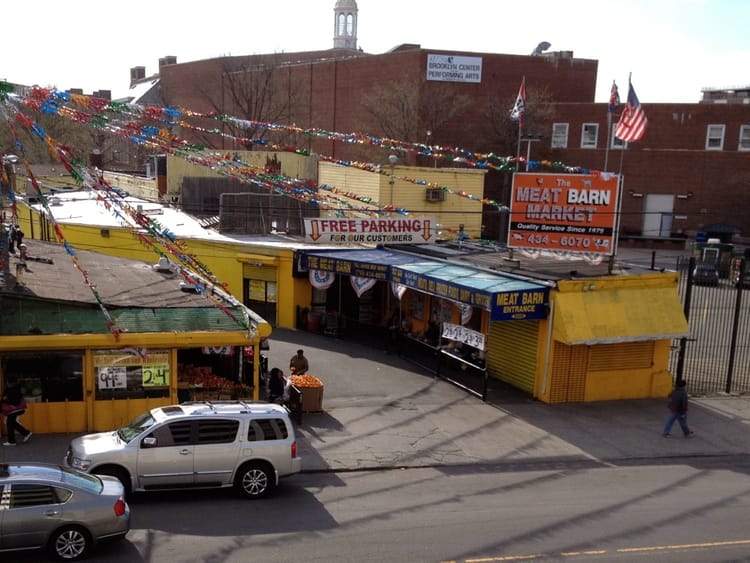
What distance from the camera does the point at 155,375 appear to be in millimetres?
16875

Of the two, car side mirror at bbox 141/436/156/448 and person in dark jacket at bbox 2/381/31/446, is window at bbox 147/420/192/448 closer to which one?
car side mirror at bbox 141/436/156/448

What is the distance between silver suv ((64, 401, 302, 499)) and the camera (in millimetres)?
12516

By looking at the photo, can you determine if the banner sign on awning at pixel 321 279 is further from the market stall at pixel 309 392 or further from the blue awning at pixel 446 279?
the market stall at pixel 309 392

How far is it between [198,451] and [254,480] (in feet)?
3.65

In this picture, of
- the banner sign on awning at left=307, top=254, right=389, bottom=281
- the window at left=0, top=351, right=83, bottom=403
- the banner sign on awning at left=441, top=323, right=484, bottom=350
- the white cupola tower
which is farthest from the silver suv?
the white cupola tower

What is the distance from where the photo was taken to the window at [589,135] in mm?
56344

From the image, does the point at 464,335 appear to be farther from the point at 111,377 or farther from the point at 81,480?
the point at 81,480

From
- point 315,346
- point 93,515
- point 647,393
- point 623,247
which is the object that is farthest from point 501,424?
point 623,247

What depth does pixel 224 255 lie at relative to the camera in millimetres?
30266

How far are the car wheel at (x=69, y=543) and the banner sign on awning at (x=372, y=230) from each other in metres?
16.9

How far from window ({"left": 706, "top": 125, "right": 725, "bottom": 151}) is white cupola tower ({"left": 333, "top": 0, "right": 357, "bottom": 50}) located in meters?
81.3

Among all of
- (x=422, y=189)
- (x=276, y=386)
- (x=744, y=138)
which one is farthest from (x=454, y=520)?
(x=744, y=138)

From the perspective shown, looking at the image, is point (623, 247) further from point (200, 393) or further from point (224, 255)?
point (200, 393)

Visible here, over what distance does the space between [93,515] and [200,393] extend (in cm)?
739
